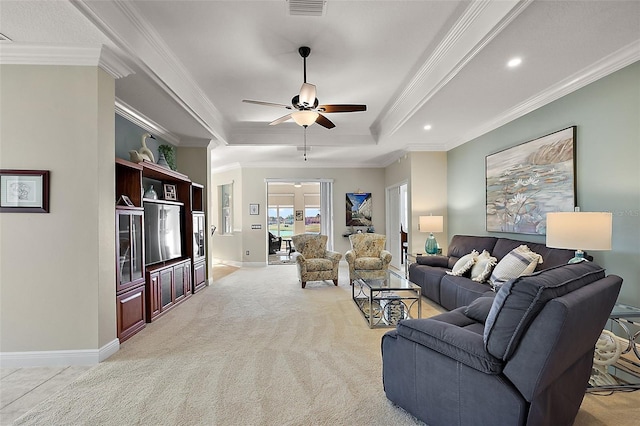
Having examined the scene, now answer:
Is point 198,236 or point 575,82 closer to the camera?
point 575,82

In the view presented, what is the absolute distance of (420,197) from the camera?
639 cm

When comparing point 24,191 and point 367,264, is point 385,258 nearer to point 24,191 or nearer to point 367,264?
point 367,264

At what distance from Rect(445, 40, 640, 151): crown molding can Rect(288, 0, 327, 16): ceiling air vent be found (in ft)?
8.41

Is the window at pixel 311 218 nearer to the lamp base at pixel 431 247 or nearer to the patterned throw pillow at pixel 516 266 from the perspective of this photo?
the lamp base at pixel 431 247

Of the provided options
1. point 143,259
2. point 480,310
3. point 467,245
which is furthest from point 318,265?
point 480,310

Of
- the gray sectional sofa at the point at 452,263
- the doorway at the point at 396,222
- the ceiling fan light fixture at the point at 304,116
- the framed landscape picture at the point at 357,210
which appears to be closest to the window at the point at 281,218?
the framed landscape picture at the point at 357,210

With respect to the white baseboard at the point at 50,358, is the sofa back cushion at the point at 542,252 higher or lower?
higher

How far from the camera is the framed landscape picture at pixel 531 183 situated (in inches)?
137

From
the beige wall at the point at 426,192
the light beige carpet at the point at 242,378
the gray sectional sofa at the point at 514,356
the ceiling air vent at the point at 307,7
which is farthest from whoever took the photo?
the beige wall at the point at 426,192

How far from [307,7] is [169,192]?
3.56 metres

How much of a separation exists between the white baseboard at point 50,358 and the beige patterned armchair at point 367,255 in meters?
3.72

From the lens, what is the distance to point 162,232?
450 cm

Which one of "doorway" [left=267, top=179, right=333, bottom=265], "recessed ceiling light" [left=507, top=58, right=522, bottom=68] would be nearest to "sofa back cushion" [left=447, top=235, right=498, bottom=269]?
"recessed ceiling light" [left=507, top=58, right=522, bottom=68]

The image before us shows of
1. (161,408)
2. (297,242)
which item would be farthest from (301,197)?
(161,408)
